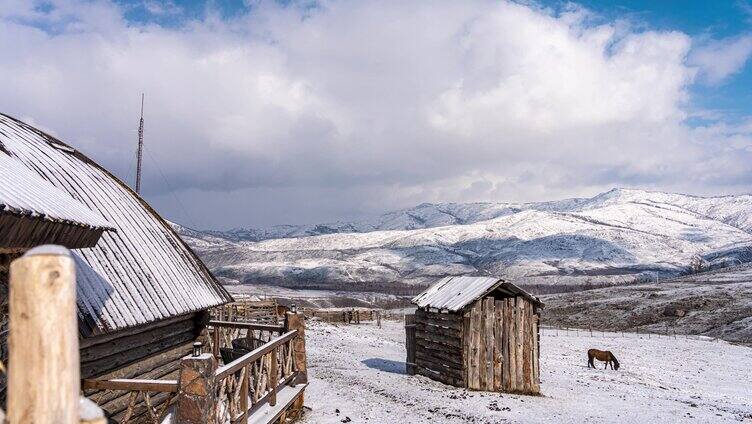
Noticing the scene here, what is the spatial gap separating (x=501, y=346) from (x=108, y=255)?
12433 mm

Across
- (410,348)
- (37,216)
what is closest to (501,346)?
(410,348)

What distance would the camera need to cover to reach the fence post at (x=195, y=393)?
6.85 m

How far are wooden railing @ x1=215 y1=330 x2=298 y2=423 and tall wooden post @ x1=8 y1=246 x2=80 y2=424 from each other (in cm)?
537

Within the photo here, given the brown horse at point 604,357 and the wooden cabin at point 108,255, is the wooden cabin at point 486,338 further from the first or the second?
the brown horse at point 604,357

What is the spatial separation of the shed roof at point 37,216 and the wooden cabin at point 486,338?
12.4 metres

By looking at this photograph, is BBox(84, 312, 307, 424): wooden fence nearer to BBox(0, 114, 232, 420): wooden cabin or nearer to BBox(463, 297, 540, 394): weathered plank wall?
BBox(0, 114, 232, 420): wooden cabin

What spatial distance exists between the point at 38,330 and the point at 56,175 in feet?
34.9

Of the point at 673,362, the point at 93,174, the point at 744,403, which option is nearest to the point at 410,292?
the point at 673,362

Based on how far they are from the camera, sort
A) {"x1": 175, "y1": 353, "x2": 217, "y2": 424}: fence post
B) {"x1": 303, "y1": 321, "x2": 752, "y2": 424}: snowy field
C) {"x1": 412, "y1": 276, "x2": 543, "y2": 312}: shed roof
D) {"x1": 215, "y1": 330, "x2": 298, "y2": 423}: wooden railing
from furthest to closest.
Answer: {"x1": 412, "y1": 276, "x2": 543, "y2": 312}: shed roof, {"x1": 303, "y1": 321, "x2": 752, "y2": 424}: snowy field, {"x1": 215, "y1": 330, "x2": 298, "y2": 423}: wooden railing, {"x1": 175, "y1": 353, "x2": 217, "y2": 424}: fence post

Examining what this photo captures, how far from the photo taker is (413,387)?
651 inches

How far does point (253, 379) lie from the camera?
386 inches

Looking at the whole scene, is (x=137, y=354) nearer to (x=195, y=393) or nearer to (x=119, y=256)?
(x=119, y=256)

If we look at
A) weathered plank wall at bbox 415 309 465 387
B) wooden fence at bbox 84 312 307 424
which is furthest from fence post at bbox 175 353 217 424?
weathered plank wall at bbox 415 309 465 387

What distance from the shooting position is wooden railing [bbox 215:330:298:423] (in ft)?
26.0
